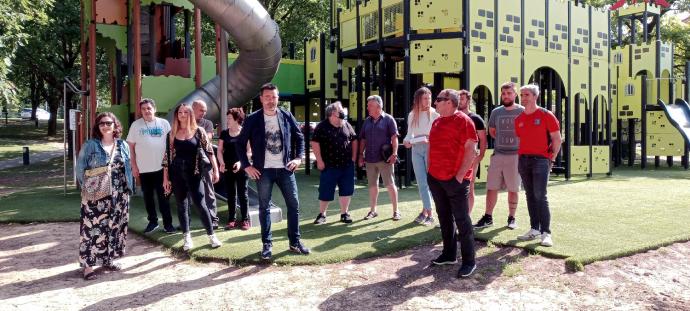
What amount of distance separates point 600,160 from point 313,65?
764cm

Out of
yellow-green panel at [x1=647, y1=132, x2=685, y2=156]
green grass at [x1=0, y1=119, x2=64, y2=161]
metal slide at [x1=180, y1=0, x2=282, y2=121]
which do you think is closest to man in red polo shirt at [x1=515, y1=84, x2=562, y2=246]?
metal slide at [x1=180, y1=0, x2=282, y2=121]

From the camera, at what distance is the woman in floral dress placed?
4676mm

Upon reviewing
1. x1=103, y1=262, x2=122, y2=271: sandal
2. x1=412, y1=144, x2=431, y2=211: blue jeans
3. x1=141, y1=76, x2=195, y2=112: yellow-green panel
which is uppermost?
x1=141, y1=76, x2=195, y2=112: yellow-green panel

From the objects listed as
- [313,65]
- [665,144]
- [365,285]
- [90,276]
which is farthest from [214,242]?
[665,144]

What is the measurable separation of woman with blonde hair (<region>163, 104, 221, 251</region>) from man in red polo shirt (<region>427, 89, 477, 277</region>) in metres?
2.32

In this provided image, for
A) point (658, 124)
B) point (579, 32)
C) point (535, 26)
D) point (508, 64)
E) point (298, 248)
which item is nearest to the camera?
point (298, 248)

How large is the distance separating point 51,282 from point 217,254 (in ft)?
4.62

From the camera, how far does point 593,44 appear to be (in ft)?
42.3

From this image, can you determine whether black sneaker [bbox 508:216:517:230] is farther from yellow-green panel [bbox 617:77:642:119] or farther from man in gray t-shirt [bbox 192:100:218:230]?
yellow-green panel [bbox 617:77:642:119]

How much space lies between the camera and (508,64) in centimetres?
1128

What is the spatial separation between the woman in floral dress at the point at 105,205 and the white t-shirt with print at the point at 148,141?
1217 millimetres

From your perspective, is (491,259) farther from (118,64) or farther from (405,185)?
(118,64)

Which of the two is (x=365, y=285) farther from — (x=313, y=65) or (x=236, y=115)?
(x=313, y=65)

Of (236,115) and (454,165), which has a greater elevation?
(236,115)
